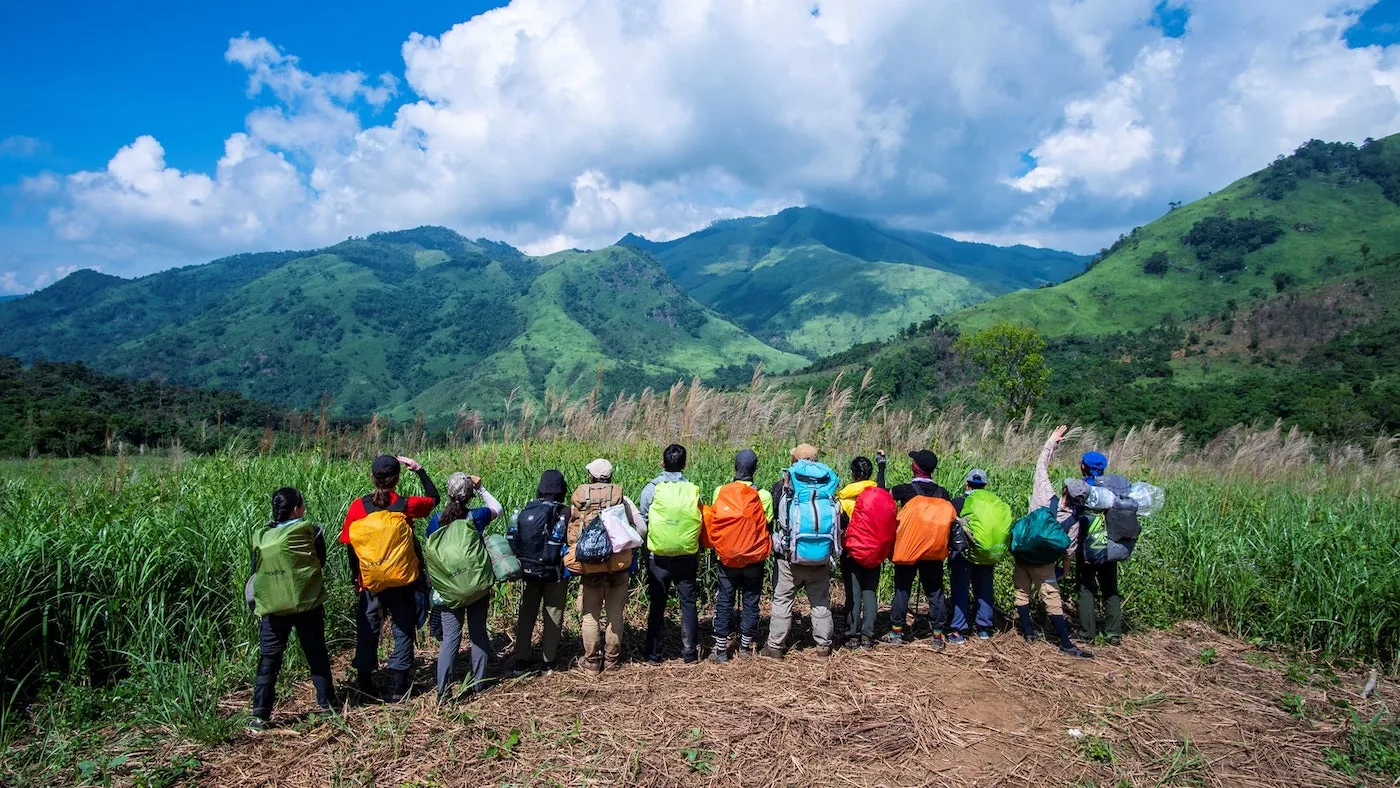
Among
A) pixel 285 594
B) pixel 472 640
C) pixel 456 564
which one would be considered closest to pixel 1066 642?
pixel 472 640

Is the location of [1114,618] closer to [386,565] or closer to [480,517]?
[480,517]

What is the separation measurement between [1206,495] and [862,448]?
4.09 meters

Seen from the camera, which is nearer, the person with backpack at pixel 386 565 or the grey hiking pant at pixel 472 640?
the person with backpack at pixel 386 565

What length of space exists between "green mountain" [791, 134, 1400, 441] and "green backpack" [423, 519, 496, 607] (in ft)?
28.5

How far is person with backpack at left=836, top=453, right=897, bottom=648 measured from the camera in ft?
15.5

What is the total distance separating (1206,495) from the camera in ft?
24.0

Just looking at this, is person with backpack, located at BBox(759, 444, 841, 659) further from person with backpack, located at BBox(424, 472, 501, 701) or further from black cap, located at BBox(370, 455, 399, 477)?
black cap, located at BBox(370, 455, 399, 477)

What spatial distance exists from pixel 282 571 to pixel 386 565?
533 mm

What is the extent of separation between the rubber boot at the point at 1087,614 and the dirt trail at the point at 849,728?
29 centimetres

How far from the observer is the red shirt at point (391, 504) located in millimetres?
3965

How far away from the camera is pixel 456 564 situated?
13.2 feet

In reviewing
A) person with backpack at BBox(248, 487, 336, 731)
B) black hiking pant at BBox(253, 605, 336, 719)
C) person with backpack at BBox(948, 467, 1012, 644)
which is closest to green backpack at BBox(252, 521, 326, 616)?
person with backpack at BBox(248, 487, 336, 731)

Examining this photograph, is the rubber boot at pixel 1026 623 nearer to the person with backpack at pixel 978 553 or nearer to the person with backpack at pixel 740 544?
the person with backpack at pixel 978 553

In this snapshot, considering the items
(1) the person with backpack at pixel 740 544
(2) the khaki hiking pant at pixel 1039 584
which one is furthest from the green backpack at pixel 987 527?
(1) the person with backpack at pixel 740 544
